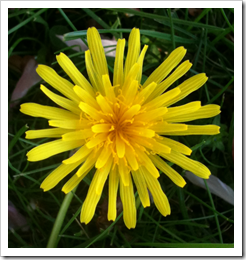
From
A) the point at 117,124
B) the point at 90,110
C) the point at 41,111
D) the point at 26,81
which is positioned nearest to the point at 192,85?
the point at 117,124

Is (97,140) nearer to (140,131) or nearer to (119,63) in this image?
(140,131)

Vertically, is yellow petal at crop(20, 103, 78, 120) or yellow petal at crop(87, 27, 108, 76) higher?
yellow petal at crop(87, 27, 108, 76)

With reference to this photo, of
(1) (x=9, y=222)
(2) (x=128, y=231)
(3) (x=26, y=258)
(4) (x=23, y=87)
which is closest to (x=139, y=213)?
(2) (x=128, y=231)

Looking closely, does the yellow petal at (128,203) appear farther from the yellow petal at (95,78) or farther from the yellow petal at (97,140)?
the yellow petal at (95,78)

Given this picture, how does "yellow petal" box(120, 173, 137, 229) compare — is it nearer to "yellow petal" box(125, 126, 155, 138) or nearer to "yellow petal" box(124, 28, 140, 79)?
"yellow petal" box(125, 126, 155, 138)

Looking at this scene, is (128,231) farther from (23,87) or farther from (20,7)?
(20,7)

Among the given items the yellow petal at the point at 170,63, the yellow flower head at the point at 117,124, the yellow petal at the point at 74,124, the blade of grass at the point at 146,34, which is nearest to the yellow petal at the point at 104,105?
the yellow flower head at the point at 117,124

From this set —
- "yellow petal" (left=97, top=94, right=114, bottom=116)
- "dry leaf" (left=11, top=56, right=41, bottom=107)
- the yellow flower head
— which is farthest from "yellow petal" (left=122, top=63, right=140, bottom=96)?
"dry leaf" (left=11, top=56, right=41, bottom=107)
